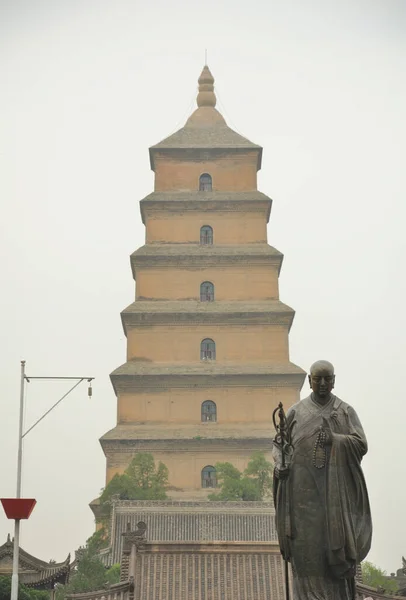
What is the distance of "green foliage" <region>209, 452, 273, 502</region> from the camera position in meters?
40.7

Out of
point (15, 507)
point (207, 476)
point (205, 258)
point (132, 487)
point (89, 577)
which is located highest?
point (205, 258)

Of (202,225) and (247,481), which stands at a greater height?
(202,225)

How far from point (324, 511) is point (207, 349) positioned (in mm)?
39281

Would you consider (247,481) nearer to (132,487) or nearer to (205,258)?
(132,487)

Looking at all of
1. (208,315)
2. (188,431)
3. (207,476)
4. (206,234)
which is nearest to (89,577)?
(207,476)

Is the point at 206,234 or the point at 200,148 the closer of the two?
the point at 206,234

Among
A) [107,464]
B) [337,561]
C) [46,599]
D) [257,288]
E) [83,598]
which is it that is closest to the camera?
[337,561]

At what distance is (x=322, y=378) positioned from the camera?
863 cm

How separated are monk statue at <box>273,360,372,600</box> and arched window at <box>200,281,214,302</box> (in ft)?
131

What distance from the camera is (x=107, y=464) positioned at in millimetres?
45062

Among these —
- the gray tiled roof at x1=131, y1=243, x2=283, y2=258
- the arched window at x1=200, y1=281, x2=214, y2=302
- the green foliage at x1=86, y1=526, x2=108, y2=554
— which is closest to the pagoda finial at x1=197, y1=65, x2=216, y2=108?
the gray tiled roof at x1=131, y1=243, x2=283, y2=258

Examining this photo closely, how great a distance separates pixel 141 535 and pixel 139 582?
106 cm

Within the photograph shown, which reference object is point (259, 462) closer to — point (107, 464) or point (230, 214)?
point (107, 464)

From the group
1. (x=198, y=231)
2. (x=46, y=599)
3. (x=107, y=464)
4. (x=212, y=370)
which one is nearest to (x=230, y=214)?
(x=198, y=231)
